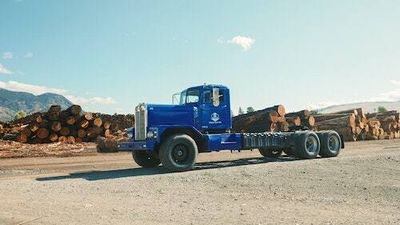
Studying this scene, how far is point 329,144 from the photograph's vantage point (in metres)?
19.3

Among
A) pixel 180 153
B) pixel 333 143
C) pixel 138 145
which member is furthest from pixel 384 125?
pixel 138 145

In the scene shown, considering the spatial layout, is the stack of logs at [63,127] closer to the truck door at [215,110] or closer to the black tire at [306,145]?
the truck door at [215,110]

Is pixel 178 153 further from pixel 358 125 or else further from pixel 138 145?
pixel 358 125

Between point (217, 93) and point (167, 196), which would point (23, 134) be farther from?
point (167, 196)

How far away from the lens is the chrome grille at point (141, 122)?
608 inches

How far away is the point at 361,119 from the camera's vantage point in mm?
32594

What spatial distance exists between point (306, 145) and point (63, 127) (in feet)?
51.2

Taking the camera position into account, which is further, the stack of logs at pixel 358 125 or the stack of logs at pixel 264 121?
the stack of logs at pixel 358 125

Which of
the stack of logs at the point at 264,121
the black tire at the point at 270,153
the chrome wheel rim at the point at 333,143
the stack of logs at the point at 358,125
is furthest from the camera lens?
the stack of logs at the point at 358,125

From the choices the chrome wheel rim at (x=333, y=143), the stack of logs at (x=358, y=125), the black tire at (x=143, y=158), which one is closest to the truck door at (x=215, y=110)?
the black tire at (x=143, y=158)

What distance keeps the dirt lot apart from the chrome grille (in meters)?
1.19

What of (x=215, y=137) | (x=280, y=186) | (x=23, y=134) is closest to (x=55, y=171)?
(x=215, y=137)

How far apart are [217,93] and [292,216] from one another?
28.4 feet

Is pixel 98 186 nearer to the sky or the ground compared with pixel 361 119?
nearer to the ground
